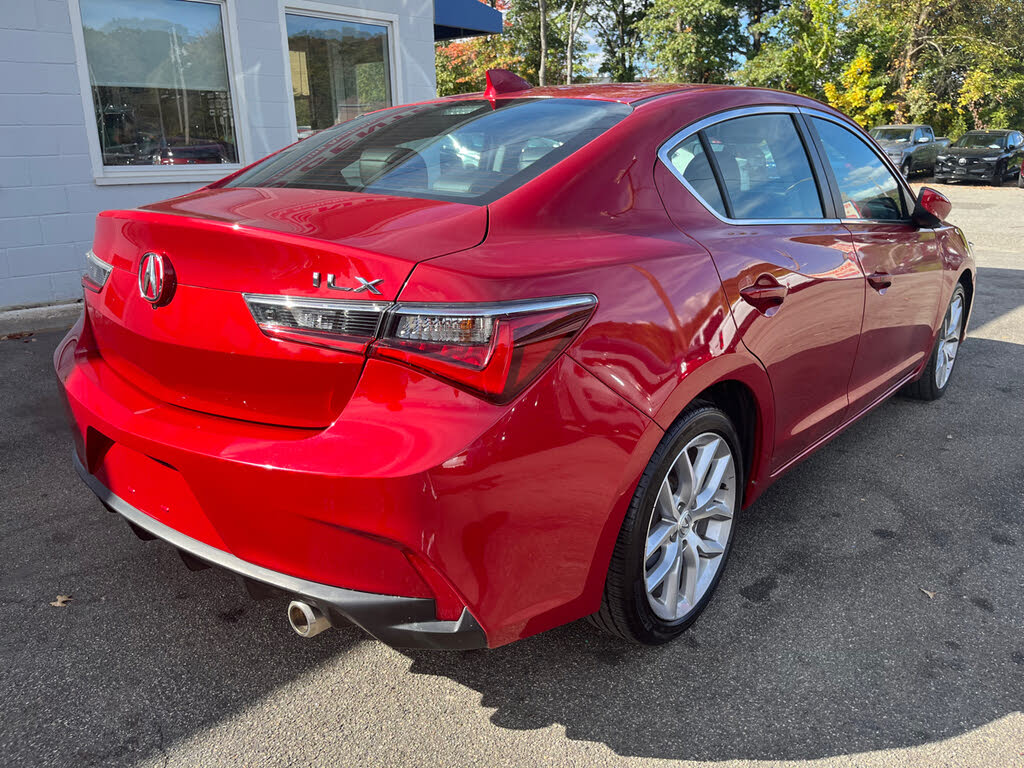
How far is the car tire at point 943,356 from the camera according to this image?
4.59 m

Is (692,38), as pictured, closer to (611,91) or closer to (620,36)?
(620,36)

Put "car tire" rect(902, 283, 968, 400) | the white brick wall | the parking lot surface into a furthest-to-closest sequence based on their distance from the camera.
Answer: the white brick wall
"car tire" rect(902, 283, 968, 400)
the parking lot surface

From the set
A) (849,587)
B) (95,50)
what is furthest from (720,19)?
(849,587)

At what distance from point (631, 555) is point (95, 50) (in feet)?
22.5

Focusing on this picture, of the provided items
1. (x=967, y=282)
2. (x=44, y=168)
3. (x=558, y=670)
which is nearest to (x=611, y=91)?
(x=558, y=670)

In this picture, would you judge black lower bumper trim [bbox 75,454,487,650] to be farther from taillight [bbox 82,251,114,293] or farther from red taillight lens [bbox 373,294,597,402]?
taillight [bbox 82,251,114,293]

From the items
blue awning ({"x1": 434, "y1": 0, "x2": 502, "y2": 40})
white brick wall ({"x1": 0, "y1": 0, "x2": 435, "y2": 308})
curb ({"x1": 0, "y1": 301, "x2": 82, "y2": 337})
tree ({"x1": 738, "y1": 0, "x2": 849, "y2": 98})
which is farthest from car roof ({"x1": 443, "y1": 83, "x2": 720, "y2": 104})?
tree ({"x1": 738, "y1": 0, "x2": 849, "y2": 98})

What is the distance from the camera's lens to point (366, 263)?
1697 millimetres

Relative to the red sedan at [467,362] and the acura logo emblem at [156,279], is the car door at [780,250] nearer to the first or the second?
the red sedan at [467,362]

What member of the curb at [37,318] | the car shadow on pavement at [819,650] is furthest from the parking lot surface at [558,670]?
the curb at [37,318]

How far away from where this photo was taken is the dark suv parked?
24212 millimetres

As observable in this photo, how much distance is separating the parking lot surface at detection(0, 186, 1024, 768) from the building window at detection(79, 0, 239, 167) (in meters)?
4.80

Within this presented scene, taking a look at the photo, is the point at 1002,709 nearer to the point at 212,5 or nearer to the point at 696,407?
the point at 696,407

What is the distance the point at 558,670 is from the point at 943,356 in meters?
3.57
